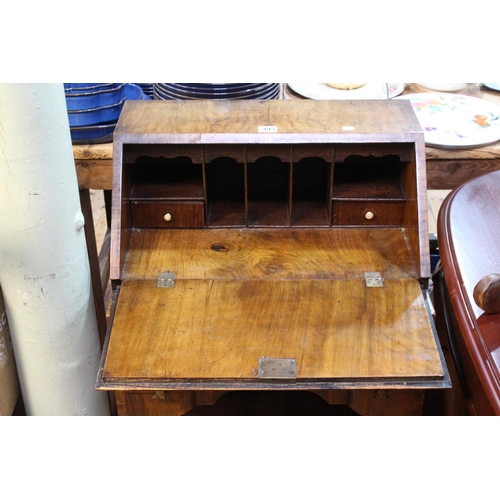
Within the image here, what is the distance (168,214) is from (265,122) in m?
0.38

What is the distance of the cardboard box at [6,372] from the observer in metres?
1.63

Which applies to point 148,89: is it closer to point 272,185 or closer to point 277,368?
point 272,185

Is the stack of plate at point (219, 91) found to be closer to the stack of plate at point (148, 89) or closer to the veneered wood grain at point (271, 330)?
the stack of plate at point (148, 89)

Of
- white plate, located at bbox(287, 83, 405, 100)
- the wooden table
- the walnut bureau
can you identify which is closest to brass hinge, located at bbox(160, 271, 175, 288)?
the walnut bureau

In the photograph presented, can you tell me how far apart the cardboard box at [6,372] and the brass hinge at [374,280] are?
3.11 feet

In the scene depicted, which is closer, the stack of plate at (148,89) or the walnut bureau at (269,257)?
the walnut bureau at (269,257)

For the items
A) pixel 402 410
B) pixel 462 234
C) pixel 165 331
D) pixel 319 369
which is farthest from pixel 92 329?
pixel 462 234

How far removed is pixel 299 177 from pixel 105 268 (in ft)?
4.21

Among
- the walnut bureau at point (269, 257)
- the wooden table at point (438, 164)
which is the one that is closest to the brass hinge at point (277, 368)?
the walnut bureau at point (269, 257)

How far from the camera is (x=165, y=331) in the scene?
4.84 feet

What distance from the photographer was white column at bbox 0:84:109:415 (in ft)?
4.40

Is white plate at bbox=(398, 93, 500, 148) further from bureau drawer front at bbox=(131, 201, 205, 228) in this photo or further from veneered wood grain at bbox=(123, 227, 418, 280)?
bureau drawer front at bbox=(131, 201, 205, 228)

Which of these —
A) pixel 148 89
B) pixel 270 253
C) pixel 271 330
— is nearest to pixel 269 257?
pixel 270 253

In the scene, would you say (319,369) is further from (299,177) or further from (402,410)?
(299,177)
